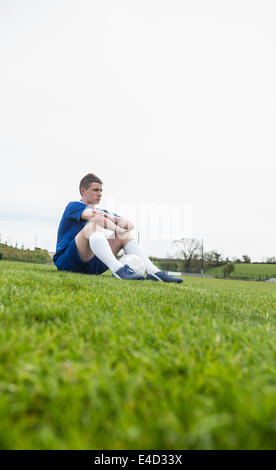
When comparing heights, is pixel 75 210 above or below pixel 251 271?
above

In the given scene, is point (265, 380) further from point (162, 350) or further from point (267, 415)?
point (162, 350)

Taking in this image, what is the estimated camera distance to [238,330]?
4.53ft

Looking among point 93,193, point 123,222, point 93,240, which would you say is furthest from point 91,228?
point 93,193

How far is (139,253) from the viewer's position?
4.57 metres

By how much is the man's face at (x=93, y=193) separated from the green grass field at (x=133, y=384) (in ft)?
12.3

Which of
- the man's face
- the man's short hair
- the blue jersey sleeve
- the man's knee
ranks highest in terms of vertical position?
the man's short hair

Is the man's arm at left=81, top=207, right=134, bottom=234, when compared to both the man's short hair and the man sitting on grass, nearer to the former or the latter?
the man sitting on grass

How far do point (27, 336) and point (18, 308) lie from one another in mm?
516

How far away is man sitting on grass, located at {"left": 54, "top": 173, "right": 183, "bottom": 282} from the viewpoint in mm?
3982

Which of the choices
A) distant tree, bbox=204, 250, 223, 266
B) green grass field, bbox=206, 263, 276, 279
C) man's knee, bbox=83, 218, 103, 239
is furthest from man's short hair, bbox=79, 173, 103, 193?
distant tree, bbox=204, 250, 223, 266

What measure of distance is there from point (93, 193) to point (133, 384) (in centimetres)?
448

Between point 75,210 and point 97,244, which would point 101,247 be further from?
point 75,210

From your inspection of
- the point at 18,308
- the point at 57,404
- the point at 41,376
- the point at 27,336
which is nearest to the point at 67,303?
the point at 18,308
